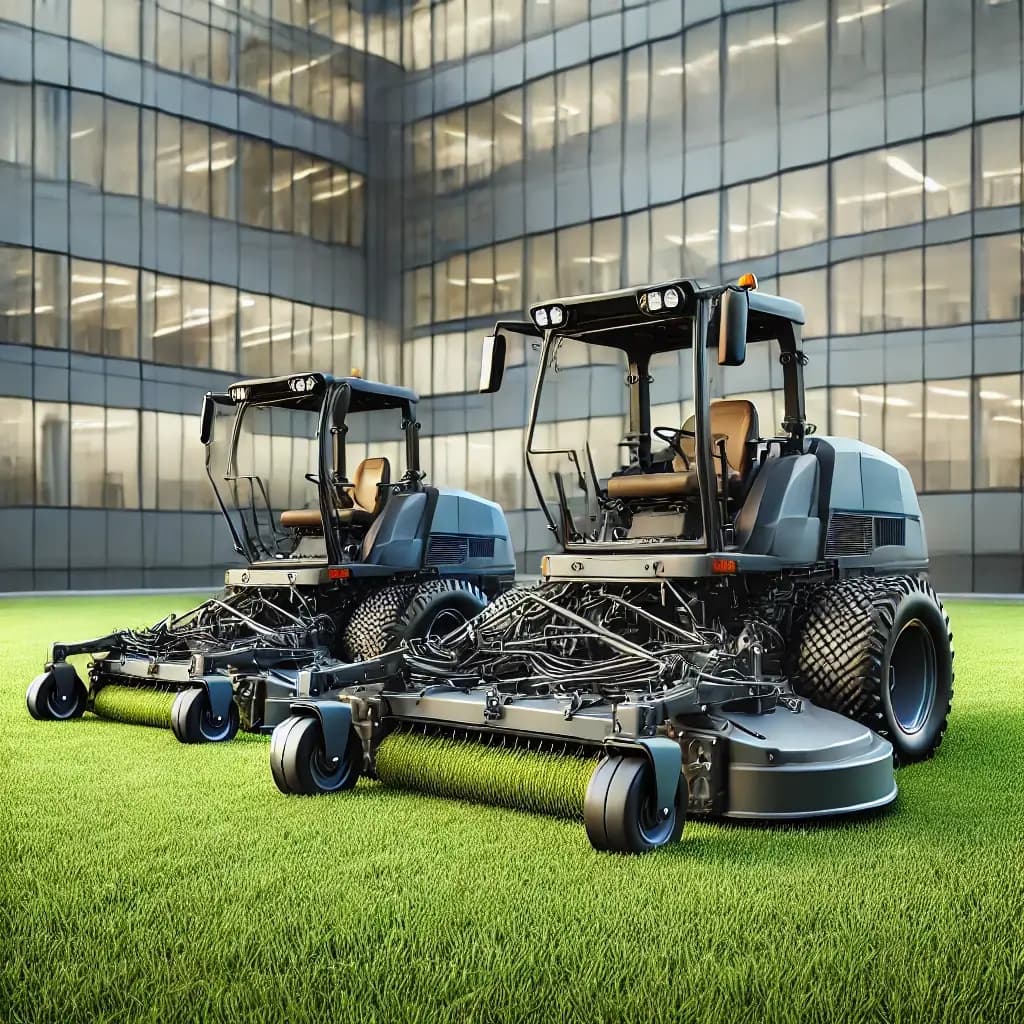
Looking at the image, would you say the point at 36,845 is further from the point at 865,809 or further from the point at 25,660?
the point at 25,660

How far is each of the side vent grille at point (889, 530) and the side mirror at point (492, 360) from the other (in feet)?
8.82

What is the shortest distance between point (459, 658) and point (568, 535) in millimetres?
1185

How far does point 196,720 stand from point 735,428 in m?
4.07

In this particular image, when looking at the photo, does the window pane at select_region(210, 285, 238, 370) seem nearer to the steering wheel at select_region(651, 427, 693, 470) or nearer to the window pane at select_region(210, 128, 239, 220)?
the window pane at select_region(210, 128, 239, 220)

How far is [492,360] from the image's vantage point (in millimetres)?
7797

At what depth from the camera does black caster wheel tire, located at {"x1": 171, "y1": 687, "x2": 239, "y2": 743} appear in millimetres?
8367

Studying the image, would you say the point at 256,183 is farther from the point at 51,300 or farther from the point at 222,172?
the point at 51,300

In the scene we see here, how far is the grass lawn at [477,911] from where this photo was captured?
146 inches

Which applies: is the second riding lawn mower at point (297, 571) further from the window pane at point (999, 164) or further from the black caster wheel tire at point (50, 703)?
the window pane at point (999, 164)

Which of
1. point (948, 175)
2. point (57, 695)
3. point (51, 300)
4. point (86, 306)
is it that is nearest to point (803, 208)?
point (948, 175)

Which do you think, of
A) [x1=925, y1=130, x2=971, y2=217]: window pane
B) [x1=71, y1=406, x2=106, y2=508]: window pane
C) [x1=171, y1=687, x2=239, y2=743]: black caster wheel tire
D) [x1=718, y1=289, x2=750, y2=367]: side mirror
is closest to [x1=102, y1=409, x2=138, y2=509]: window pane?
[x1=71, y1=406, x2=106, y2=508]: window pane

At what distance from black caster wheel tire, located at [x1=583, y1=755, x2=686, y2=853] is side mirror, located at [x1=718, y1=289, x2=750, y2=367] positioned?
90.4 inches

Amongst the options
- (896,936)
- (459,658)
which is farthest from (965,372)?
(896,936)

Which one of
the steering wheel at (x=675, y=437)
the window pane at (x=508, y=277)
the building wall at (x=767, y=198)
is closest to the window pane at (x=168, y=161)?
the building wall at (x=767, y=198)
